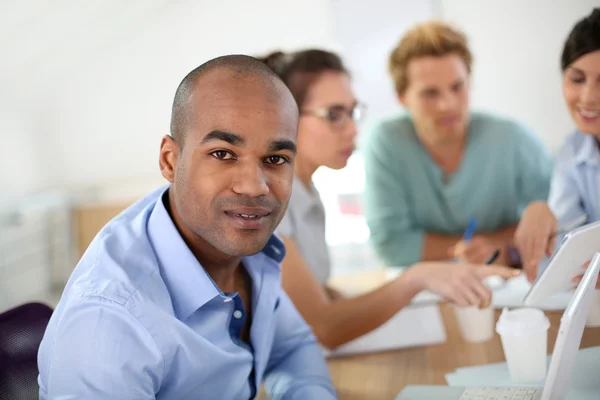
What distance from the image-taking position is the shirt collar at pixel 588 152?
1.31 meters

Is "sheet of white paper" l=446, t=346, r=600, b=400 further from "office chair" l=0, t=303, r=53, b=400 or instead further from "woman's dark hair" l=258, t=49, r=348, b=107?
"woman's dark hair" l=258, t=49, r=348, b=107

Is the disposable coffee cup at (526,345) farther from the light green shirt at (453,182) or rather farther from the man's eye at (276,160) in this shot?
the light green shirt at (453,182)

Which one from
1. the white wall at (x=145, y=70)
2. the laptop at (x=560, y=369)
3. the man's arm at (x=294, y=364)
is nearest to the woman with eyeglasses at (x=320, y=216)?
the man's arm at (x=294, y=364)

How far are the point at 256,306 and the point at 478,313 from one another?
454 mm

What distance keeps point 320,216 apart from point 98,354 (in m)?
0.96

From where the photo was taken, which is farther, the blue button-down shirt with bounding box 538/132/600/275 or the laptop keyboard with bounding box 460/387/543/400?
the blue button-down shirt with bounding box 538/132/600/275

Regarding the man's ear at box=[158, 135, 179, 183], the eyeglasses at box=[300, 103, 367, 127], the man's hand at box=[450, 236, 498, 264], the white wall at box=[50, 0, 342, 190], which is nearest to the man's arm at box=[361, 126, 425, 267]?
the man's hand at box=[450, 236, 498, 264]

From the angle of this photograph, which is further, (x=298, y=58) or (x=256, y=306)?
(x=298, y=58)

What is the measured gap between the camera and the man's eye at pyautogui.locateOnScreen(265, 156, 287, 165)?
2.80 ft

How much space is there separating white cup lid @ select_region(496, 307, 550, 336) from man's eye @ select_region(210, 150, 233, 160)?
51 cm

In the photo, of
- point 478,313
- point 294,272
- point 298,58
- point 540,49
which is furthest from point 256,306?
point 540,49

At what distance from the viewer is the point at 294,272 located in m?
1.33

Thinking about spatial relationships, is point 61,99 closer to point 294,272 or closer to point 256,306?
point 294,272

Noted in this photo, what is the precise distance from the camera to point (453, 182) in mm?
1949
